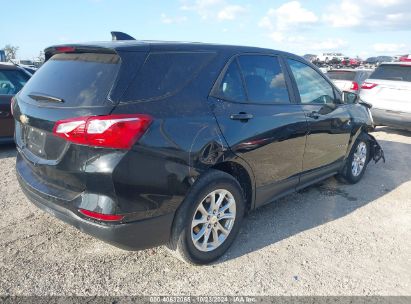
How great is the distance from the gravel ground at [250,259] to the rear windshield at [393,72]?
5.30m

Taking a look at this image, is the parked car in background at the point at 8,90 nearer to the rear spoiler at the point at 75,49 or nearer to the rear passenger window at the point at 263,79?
the rear spoiler at the point at 75,49

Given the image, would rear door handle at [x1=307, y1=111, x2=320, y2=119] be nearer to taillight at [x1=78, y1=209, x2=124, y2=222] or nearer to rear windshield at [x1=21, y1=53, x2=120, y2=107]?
rear windshield at [x1=21, y1=53, x2=120, y2=107]

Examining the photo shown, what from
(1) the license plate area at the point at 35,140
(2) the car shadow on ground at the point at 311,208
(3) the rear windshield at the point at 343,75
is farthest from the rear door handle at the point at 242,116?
(3) the rear windshield at the point at 343,75

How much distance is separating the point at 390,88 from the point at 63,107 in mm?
8010

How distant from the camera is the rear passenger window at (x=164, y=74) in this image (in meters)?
2.61

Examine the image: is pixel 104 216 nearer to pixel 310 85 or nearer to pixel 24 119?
pixel 24 119

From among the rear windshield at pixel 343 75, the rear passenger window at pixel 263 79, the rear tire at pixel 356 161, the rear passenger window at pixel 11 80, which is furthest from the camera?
the rear windshield at pixel 343 75

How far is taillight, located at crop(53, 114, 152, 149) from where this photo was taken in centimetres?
240

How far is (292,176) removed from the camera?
3.98 meters

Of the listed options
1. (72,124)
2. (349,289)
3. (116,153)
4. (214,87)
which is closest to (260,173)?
→ (214,87)

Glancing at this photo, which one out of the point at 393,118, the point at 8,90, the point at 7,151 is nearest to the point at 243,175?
the point at 7,151

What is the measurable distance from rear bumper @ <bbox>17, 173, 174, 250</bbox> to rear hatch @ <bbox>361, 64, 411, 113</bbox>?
24.3 feet

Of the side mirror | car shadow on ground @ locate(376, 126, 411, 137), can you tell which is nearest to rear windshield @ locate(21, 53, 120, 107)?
the side mirror

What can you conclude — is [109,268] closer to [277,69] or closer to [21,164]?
[21,164]
